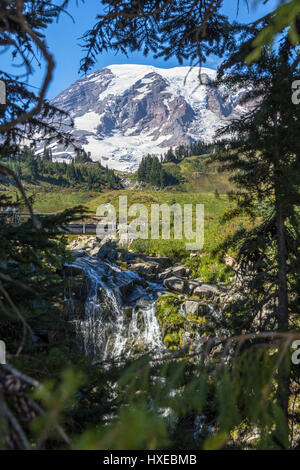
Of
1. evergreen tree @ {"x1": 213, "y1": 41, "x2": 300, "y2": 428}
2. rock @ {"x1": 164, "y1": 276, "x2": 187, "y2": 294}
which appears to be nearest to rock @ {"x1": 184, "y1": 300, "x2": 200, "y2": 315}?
rock @ {"x1": 164, "y1": 276, "x2": 187, "y2": 294}

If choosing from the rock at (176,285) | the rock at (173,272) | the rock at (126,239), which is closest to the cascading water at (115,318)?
the rock at (176,285)

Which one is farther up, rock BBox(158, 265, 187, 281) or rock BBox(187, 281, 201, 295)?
rock BBox(158, 265, 187, 281)

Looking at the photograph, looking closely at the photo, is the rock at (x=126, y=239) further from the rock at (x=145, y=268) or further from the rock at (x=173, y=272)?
the rock at (x=173, y=272)

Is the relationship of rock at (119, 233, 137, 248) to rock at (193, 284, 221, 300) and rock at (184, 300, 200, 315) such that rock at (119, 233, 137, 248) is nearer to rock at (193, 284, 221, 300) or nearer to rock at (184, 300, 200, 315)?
rock at (193, 284, 221, 300)

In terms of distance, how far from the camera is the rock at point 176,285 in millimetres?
10836

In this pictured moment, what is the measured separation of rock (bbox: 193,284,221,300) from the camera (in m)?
10.0

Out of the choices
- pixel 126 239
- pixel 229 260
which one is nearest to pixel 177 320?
pixel 229 260

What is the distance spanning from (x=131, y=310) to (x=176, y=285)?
2.54m

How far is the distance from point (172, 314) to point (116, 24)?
7599 mm

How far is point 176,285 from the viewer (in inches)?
432

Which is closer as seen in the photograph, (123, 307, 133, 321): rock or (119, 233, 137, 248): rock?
(123, 307, 133, 321): rock

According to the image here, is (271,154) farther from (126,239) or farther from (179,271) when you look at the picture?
(126,239)

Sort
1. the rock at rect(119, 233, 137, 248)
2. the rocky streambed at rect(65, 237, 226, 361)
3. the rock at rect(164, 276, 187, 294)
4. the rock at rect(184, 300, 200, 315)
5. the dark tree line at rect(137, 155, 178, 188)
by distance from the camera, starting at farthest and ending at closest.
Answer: the dark tree line at rect(137, 155, 178, 188) < the rock at rect(119, 233, 137, 248) < the rock at rect(164, 276, 187, 294) < the rock at rect(184, 300, 200, 315) < the rocky streambed at rect(65, 237, 226, 361)

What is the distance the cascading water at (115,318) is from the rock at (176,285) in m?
1.01
